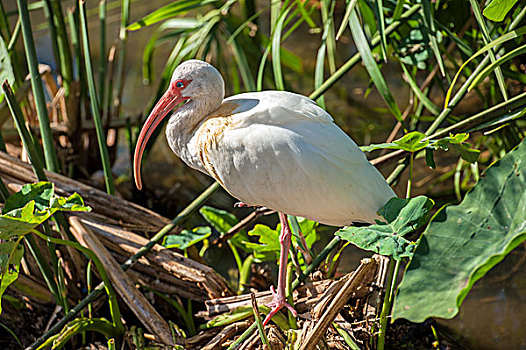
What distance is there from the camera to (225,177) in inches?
55.8

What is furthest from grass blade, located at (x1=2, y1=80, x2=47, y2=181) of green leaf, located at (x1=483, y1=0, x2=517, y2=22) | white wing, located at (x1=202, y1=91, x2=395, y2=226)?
green leaf, located at (x1=483, y1=0, x2=517, y2=22)

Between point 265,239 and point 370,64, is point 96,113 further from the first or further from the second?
point 370,64

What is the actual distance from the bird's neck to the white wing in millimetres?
167

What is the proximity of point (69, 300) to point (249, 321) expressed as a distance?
60 cm

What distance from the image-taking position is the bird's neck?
5.06 feet

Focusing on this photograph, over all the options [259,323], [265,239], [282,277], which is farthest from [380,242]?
[265,239]

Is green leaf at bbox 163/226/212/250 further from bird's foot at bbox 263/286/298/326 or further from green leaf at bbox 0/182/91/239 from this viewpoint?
green leaf at bbox 0/182/91/239

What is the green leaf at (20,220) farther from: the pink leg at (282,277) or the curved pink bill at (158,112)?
the pink leg at (282,277)

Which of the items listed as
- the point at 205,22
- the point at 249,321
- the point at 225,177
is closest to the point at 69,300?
the point at 249,321

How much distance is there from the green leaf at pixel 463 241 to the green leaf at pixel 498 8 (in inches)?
15.2

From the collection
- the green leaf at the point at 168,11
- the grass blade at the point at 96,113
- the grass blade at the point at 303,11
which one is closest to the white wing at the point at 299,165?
the grass blade at the point at 96,113

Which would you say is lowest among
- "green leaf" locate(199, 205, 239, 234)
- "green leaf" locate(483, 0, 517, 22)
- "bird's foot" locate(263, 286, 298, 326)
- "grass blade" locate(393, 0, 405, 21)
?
"bird's foot" locate(263, 286, 298, 326)

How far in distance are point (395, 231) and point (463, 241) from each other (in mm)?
250

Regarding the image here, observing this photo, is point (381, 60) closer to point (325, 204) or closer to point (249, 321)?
point (325, 204)
